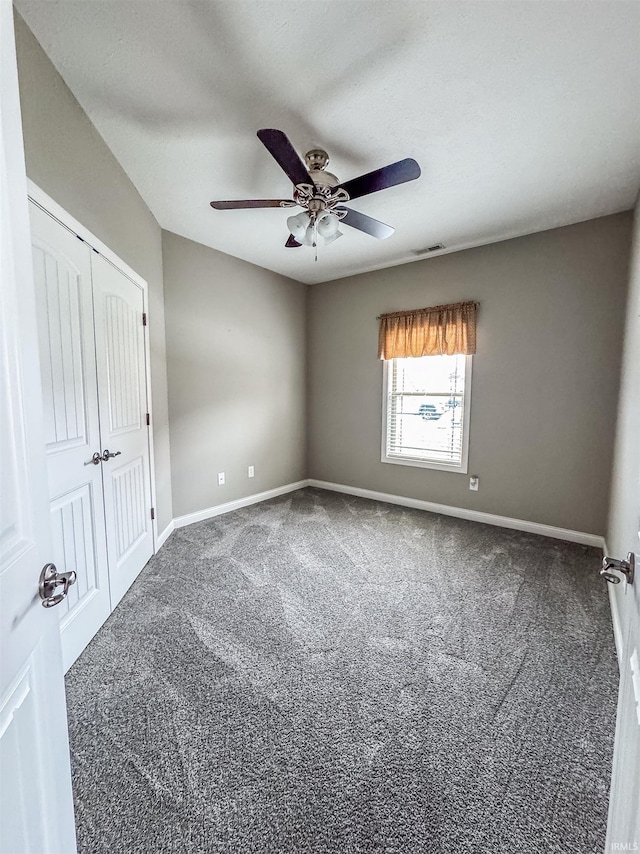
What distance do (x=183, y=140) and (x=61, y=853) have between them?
9.39 feet

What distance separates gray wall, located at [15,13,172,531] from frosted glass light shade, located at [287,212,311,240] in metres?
1.09

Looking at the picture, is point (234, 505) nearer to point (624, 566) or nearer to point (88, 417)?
point (88, 417)

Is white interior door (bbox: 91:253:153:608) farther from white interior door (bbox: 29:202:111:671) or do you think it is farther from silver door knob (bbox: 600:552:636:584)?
silver door knob (bbox: 600:552:636:584)

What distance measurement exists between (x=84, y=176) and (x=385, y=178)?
1.57 meters

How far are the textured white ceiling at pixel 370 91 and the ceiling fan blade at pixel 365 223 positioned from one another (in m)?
0.29

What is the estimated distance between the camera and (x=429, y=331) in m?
3.71

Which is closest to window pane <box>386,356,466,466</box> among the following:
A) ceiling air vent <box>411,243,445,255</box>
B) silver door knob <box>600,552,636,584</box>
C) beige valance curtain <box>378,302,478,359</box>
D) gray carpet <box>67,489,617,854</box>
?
beige valance curtain <box>378,302,478,359</box>

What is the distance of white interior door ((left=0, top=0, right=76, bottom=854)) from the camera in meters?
0.60

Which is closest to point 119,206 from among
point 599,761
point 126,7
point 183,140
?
point 183,140

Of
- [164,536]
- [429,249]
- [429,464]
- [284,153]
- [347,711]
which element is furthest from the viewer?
[429,464]

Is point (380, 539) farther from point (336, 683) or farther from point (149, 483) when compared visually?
point (149, 483)

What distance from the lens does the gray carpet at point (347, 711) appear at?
1.08 m

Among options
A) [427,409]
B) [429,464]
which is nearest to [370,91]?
[427,409]

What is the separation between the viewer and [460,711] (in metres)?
1.46
